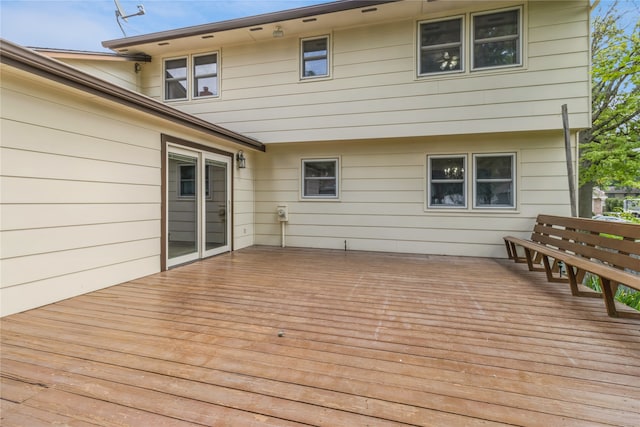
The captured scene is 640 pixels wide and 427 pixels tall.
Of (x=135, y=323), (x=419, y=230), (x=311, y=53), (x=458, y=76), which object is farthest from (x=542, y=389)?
(x=311, y=53)

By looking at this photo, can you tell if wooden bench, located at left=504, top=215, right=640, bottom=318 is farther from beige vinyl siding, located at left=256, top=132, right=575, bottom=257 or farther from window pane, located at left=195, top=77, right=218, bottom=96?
window pane, located at left=195, top=77, right=218, bottom=96

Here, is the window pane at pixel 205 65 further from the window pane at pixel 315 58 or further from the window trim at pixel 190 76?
the window pane at pixel 315 58

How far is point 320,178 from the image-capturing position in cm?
690

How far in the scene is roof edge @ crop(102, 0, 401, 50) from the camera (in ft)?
18.0

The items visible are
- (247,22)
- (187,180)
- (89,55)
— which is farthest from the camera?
(89,55)

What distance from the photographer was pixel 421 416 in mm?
1568

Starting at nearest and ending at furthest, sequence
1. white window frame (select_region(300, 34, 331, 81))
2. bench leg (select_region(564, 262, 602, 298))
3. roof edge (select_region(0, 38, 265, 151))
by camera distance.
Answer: roof edge (select_region(0, 38, 265, 151)), bench leg (select_region(564, 262, 602, 298)), white window frame (select_region(300, 34, 331, 81))

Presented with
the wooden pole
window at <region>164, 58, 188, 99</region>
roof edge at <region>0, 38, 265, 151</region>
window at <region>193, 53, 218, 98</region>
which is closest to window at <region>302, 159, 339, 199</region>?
roof edge at <region>0, 38, 265, 151</region>

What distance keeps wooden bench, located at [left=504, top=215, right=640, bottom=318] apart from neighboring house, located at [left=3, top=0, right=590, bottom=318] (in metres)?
1.61

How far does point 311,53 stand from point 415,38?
6.93 feet

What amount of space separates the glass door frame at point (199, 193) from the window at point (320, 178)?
1.67 meters

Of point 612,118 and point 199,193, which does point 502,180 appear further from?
point 612,118

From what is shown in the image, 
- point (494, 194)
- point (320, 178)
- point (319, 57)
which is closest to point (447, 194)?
point (494, 194)

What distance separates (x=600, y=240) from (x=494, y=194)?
2808mm
